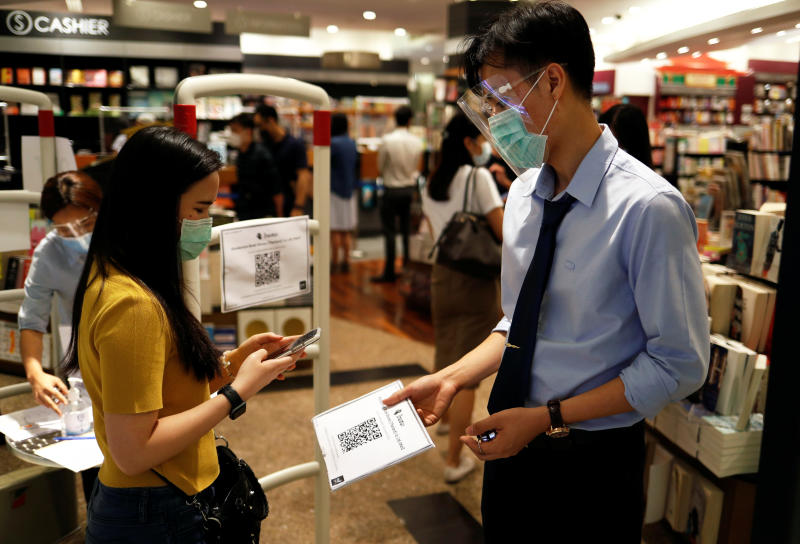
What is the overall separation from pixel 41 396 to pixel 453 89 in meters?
6.03

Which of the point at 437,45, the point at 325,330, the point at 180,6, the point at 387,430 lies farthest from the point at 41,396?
the point at 437,45

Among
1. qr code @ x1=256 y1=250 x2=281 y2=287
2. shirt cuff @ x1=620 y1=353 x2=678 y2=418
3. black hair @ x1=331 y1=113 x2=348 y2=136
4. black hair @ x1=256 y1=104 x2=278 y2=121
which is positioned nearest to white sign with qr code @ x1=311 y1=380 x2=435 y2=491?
shirt cuff @ x1=620 y1=353 x2=678 y2=418

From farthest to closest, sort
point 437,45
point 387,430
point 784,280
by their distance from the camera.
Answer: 1. point 437,45
2. point 784,280
3. point 387,430

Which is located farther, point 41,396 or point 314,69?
point 314,69

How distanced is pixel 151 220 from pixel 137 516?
22.8 inches

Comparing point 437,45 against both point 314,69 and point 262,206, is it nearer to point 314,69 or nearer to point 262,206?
point 314,69

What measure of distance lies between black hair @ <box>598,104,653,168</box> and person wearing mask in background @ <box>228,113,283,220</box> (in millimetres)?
A: 3775

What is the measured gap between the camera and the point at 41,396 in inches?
76.4

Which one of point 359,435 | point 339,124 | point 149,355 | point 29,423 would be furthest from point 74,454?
point 339,124

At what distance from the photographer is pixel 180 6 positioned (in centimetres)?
867

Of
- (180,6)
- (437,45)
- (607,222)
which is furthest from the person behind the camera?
(437,45)

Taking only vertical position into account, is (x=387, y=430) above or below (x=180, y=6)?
below

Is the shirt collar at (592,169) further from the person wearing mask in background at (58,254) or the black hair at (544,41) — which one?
the person wearing mask in background at (58,254)

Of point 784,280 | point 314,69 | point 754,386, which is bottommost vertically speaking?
point 754,386
